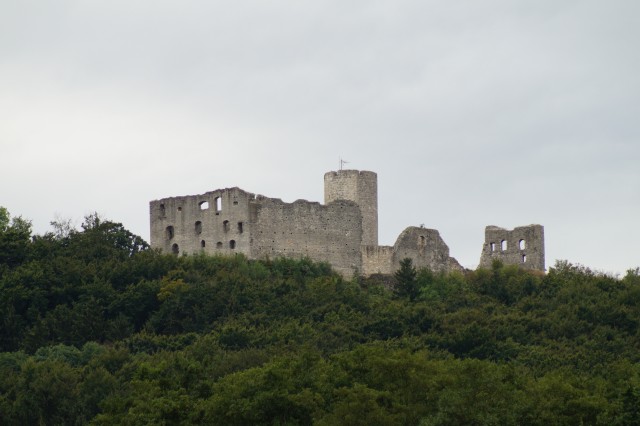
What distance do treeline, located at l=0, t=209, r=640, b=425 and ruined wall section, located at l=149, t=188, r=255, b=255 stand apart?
502 mm

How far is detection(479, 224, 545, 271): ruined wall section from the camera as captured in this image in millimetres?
67750

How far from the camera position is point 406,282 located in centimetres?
6378

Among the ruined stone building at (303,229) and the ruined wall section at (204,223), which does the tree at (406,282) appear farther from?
the ruined wall section at (204,223)

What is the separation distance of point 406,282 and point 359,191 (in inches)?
147

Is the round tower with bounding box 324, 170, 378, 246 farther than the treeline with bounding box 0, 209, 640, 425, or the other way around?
the round tower with bounding box 324, 170, 378, 246

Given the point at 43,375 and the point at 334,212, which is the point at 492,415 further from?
the point at 334,212

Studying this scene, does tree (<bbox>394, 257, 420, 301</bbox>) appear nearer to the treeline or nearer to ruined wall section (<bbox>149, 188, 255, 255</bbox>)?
the treeline

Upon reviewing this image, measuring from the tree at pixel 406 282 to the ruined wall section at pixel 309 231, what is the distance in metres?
1.44

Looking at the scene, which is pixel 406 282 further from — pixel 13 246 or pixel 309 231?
pixel 13 246

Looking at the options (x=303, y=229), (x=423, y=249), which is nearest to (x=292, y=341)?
(x=303, y=229)

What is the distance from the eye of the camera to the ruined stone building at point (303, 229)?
62.6 meters

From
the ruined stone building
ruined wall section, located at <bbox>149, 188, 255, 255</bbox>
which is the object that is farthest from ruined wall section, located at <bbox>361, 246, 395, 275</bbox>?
ruined wall section, located at <bbox>149, 188, 255, 255</bbox>

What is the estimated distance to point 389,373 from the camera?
46.7 metres

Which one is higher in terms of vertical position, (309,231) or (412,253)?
(309,231)
